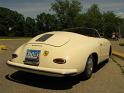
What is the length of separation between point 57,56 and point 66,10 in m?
71.9

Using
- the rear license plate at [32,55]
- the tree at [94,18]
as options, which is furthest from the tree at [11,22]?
the rear license plate at [32,55]

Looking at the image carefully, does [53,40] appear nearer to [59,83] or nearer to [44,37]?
[44,37]

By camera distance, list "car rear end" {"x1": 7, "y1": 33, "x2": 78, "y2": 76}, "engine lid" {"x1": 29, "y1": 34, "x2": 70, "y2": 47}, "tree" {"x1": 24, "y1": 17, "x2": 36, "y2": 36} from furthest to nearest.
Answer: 1. "tree" {"x1": 24, "y1": 17, "x2": 36, "y2": 36}
2. "engine lid" {"x1": 29, "y1": 34, "x2": 70, "y2": 47}
3. "car rear end" {"x1": 7, "y1": 33, "x2": 78, "y2": 76}

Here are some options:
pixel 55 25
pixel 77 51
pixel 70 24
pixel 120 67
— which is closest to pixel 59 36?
pixel 77 51

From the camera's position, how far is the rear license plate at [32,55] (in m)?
5.90

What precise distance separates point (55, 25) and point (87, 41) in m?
76.4

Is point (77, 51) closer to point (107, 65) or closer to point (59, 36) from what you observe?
point (59, 36)

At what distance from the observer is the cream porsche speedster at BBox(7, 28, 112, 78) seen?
5.64m

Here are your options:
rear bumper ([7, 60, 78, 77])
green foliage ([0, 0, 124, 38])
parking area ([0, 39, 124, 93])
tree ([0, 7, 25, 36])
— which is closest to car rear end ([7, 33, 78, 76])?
rear bumper ([7, 60, 78, 77])

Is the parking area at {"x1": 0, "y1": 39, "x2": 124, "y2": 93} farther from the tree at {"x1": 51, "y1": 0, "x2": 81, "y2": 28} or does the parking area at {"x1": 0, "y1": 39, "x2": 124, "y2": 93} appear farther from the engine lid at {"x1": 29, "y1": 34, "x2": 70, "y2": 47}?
the tree at {"x1": 51, "y1": 0, "x2": 81, "y2": 28}

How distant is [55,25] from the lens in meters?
82.8

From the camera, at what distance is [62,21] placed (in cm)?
7631

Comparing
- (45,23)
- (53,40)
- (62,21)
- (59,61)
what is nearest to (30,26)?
(45,23)

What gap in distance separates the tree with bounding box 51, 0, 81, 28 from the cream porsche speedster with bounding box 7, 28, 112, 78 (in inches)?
2730
